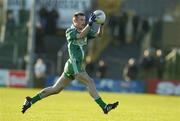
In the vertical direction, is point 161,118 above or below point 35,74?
above

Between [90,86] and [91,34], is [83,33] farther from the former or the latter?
[90,86]

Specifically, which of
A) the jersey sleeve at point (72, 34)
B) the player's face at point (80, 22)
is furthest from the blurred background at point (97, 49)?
the jersey sleeve at point (72, 34)

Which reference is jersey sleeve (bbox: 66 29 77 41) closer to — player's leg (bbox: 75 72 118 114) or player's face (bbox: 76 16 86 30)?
player's face (bbox: 76 16 86 30)

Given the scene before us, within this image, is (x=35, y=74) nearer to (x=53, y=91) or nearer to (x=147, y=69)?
(x=147, y=69)

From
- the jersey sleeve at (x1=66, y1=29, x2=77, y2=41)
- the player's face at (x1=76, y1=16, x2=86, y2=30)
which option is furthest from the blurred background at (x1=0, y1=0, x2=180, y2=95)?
the jersey sleeve at (x1=66, y1=29, x2=77, y2=41)

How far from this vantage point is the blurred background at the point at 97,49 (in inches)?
1606

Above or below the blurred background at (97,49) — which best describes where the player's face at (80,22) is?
above

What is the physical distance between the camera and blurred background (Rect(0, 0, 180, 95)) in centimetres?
4078

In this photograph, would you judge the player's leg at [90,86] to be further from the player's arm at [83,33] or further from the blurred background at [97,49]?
the blurred background at [97,49]

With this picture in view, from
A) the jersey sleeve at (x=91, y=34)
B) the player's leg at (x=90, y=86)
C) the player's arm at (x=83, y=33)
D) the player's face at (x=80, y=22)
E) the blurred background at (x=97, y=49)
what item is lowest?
the blurred background at (x=97, y=49)

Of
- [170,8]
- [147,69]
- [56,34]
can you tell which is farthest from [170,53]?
[170,8]

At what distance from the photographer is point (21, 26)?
4516 cm

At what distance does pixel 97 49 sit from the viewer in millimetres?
43250

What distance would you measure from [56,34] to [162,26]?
6577mm
